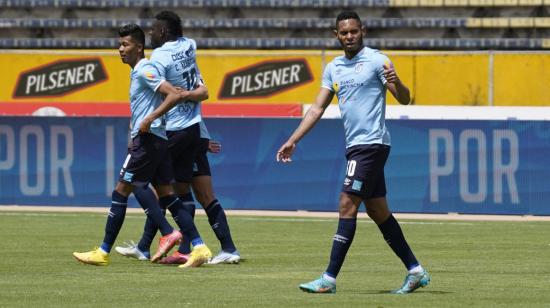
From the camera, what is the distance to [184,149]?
1220 centimetres

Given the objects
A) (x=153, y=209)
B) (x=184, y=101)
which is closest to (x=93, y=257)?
(x=153, y=209)

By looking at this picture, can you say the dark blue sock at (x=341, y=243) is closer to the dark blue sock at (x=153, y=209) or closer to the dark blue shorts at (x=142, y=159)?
the dark blue shorts at (x=142, y=159)

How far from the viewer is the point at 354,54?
9711mm

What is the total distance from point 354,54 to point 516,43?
638 inches

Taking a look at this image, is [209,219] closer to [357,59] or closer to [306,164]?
[357,59]

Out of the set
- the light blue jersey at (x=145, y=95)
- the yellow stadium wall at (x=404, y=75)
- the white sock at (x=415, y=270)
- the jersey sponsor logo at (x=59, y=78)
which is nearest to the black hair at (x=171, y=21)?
the light blue jersey at (x=145, y=95)

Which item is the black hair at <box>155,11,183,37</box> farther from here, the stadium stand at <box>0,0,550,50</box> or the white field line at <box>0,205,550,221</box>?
the stadium stand at <box>0,0,550,50</box>

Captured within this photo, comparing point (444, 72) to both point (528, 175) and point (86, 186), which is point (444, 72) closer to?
point (528, 175)

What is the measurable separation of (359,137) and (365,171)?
10.4 inches

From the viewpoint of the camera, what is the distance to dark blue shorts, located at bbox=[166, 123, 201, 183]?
12.1 metres

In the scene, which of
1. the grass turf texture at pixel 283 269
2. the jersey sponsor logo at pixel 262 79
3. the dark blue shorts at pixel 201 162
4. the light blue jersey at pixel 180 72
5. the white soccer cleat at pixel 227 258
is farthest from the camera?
the jersey sponsor logo at pixel 262 79

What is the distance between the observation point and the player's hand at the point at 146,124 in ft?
37.5

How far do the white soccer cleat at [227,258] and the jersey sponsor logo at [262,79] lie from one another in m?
12.6

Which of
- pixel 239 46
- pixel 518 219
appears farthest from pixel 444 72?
pixel 518 219
